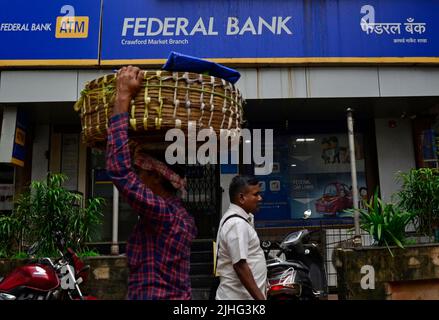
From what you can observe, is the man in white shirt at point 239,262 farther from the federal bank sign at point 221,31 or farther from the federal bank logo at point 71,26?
the federal bank logo at point 71,26

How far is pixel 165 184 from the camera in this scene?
2.02m

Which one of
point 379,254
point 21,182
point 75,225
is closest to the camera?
point 379,254

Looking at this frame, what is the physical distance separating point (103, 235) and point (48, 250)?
3179 mm

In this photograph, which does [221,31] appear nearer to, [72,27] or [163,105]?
[72,27]

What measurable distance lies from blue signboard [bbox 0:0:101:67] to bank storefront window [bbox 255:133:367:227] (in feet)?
14.7

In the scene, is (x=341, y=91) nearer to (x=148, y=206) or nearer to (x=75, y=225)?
(x=75, y=225)

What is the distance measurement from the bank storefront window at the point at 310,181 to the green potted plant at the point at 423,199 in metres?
2.71

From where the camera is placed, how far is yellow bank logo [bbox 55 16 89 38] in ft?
23.8

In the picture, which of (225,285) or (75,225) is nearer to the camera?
(225,285)

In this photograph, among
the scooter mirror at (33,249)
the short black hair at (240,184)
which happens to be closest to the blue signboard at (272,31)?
the scooter mirror at (33,249)

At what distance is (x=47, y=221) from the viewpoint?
5672 mm

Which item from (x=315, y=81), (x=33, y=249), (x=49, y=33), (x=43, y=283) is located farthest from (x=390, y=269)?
(x=49, y=33)

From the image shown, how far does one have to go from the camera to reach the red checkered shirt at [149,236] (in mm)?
1804
